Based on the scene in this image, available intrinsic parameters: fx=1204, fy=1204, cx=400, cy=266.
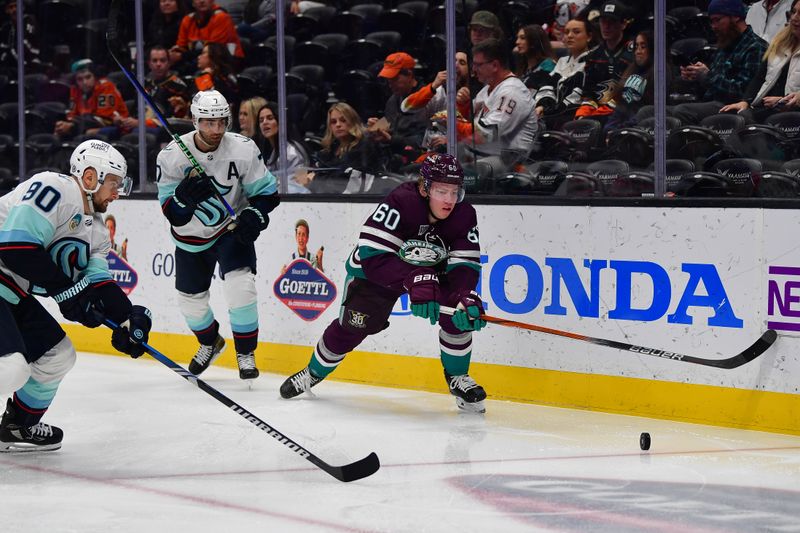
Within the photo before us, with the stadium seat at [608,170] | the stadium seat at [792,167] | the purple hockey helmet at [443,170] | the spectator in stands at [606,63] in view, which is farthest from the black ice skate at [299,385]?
the stadium seat at [792,167]

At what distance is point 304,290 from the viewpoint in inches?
213

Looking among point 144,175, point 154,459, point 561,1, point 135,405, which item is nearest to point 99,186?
point 154,459

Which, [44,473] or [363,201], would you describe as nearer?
[44,473]

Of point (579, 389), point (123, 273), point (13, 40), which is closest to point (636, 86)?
point (579, 389)

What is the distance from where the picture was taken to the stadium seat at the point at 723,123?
4309 millimetres

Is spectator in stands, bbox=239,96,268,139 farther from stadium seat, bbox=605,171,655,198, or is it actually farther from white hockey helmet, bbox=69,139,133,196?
white hockey helmet, bbox=69,139,133,196

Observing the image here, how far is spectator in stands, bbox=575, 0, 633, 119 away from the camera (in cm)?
455

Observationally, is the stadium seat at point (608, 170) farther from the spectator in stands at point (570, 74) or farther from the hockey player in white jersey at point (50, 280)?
the hockey player in white jersey at point (50, 280)

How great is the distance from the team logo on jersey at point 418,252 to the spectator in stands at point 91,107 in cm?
282

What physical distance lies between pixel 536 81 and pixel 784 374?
1591 millimetres

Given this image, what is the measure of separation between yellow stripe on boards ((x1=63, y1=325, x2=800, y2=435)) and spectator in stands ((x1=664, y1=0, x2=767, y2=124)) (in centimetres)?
99

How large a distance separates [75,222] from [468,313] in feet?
4.36

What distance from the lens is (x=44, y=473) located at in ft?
11.5

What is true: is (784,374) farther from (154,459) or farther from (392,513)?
(154,459)
